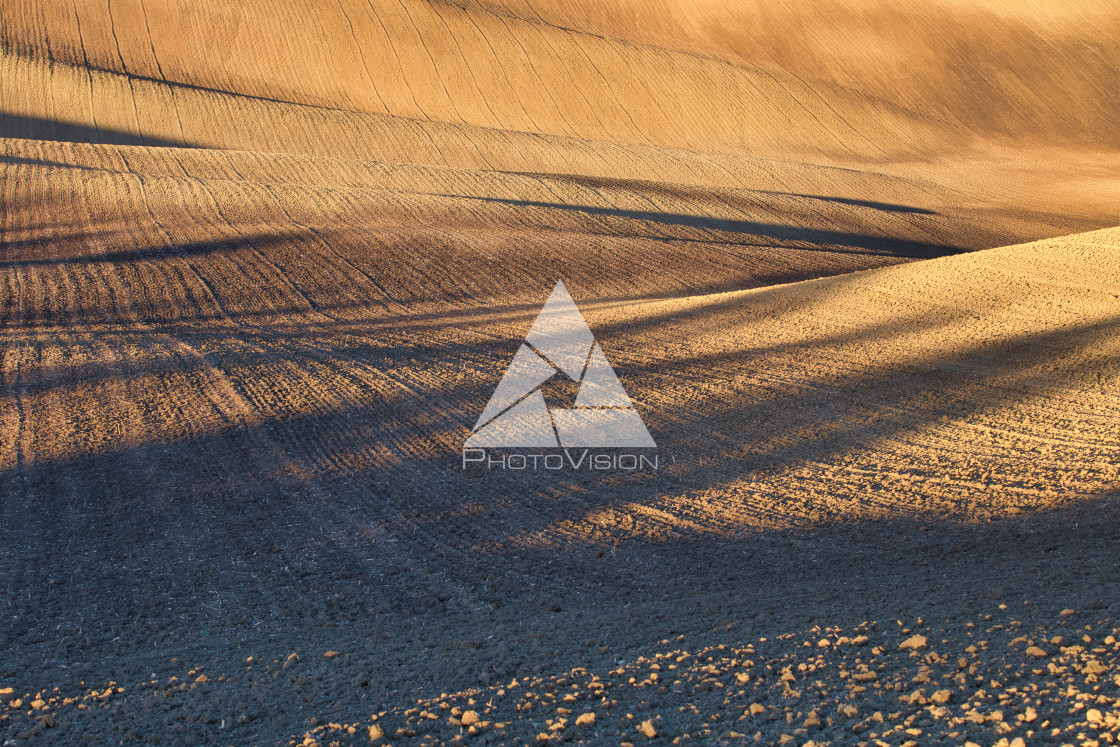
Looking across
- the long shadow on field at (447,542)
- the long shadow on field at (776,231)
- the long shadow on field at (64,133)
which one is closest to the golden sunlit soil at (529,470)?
the long shadow on field at (447,542)

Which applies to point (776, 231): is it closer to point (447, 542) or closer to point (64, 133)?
point (447, 542)

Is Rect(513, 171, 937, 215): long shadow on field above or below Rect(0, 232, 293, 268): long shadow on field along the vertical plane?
above

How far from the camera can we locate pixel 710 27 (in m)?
49.2

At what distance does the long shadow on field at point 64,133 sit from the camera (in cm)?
3212

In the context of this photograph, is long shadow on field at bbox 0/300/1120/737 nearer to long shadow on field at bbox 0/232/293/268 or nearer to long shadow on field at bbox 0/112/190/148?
long shadow on field at bbox 0/232/293/268

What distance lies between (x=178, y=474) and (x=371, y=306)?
7702mm

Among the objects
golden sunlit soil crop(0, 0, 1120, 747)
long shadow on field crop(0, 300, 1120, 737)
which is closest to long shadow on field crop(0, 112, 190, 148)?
golden sunlit soil crop(0, 0, 1120, 747)

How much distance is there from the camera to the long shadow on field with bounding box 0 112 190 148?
105 ft

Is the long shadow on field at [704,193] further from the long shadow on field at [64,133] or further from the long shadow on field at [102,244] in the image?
the long shadow on field at [64,133]

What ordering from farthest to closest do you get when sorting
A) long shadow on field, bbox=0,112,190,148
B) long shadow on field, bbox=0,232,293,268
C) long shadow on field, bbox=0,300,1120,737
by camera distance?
long shadow on field, bbox=0,112,190,148
long shadow on field, bbox=0,232,293,268
long shadow on field, bbox=0,300,1120,737

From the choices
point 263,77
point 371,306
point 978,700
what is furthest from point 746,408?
point 263,77

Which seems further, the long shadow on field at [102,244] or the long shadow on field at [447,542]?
the long shadow on field at [102,244]

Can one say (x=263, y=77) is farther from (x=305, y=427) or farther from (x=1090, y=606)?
(x=1090, y=606)

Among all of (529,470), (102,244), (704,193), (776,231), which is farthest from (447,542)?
(704,193)
